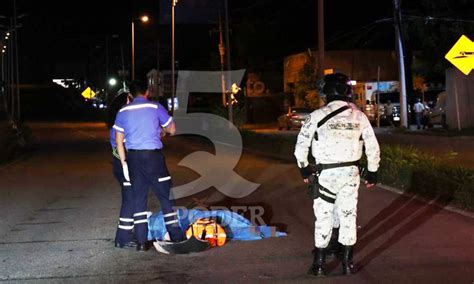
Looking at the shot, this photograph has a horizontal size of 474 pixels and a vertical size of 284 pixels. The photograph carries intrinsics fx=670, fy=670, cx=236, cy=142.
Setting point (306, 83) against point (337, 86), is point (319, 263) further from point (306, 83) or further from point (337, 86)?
point (306, 83)

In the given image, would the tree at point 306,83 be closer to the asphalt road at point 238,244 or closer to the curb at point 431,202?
the asphalt road at point 238,244

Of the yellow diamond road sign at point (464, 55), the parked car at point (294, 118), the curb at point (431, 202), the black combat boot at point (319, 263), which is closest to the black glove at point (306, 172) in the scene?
the black combat boot at point (319, 263)

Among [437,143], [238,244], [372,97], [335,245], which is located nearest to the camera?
[335,245]

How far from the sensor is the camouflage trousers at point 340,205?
20.4 ft

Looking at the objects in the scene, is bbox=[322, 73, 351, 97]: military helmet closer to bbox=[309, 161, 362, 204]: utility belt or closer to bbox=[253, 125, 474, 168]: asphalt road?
bbox=[309, 161, 362, 204]: utility belt

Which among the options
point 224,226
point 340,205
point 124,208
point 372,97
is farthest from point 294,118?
point 340,205

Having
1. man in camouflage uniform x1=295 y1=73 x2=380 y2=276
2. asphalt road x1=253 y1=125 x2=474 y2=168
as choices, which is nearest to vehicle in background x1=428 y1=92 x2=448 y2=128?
asphalt road x1=253 y1=125 x2=474 y2=168

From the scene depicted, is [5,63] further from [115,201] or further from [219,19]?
[115,201]

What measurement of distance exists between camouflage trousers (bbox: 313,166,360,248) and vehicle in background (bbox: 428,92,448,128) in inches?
1107

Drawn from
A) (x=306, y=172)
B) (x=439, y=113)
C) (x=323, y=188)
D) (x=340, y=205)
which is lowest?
(x=439, y=113)

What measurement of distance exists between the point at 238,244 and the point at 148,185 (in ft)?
4.27

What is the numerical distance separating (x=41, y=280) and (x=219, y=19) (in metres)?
32.3

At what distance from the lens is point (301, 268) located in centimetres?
681

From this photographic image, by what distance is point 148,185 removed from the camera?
24.7ft
